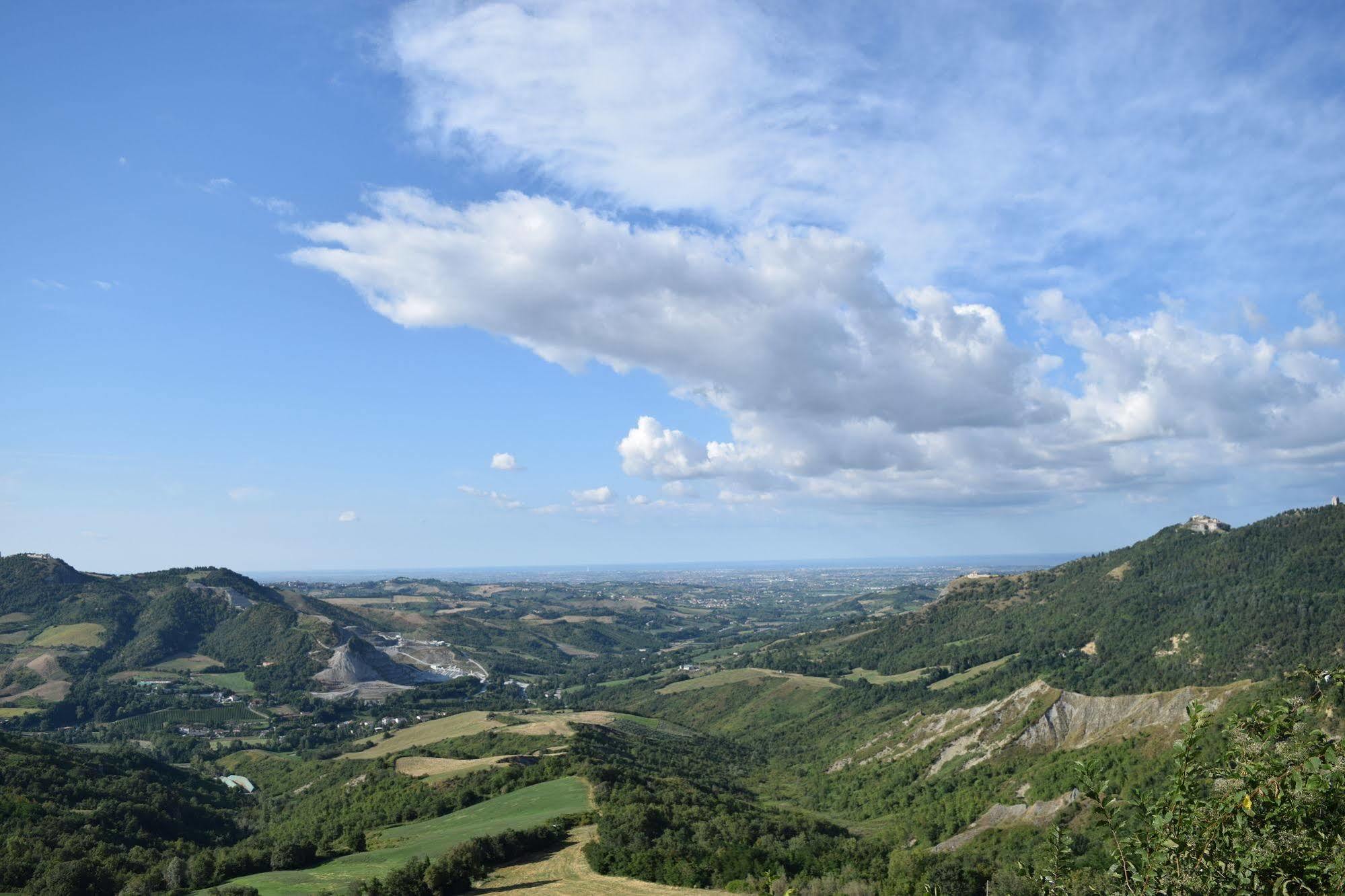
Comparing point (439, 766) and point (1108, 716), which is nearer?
point (1108, 716)

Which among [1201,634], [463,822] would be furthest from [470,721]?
[1201,634]

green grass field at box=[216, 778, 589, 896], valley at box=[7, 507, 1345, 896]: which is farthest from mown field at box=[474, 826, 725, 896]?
green grass field at box=[216, 778, 589, 896]

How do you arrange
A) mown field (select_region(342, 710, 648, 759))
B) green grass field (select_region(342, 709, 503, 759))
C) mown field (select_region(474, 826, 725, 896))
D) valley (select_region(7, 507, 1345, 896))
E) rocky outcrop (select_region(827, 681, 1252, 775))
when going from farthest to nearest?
green grass field (select_region(342, 709, 503, 759))
mown field (select_region(342, 710, 648, 759))
rocky outcrop (select_region(827, 681, 1252, 775))
valley (select_region(7, 507, 1345, 896))
mown field (select_region(474, 826, 725, 896))

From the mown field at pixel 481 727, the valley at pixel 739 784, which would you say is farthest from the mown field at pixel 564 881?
the mown field at pixel 481 727

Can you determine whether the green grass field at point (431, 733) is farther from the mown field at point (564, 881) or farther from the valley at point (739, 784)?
the mown field at point (564, 881)

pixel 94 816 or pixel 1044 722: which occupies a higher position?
pixel 1044 722

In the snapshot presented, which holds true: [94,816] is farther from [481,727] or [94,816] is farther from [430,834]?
[481,727]

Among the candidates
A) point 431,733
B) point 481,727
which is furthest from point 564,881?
point 431,733

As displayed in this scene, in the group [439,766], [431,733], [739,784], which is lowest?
[739,784]

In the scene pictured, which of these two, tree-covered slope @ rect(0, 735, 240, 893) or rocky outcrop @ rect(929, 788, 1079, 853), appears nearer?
tree-covered slope @ rect(0, 735, 240, 893)

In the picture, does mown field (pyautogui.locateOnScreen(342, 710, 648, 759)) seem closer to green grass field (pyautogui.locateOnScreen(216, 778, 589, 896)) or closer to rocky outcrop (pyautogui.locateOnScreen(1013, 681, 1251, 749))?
green grass field (pyautogui.locateOnScreen(216, 778, 589, 896))
